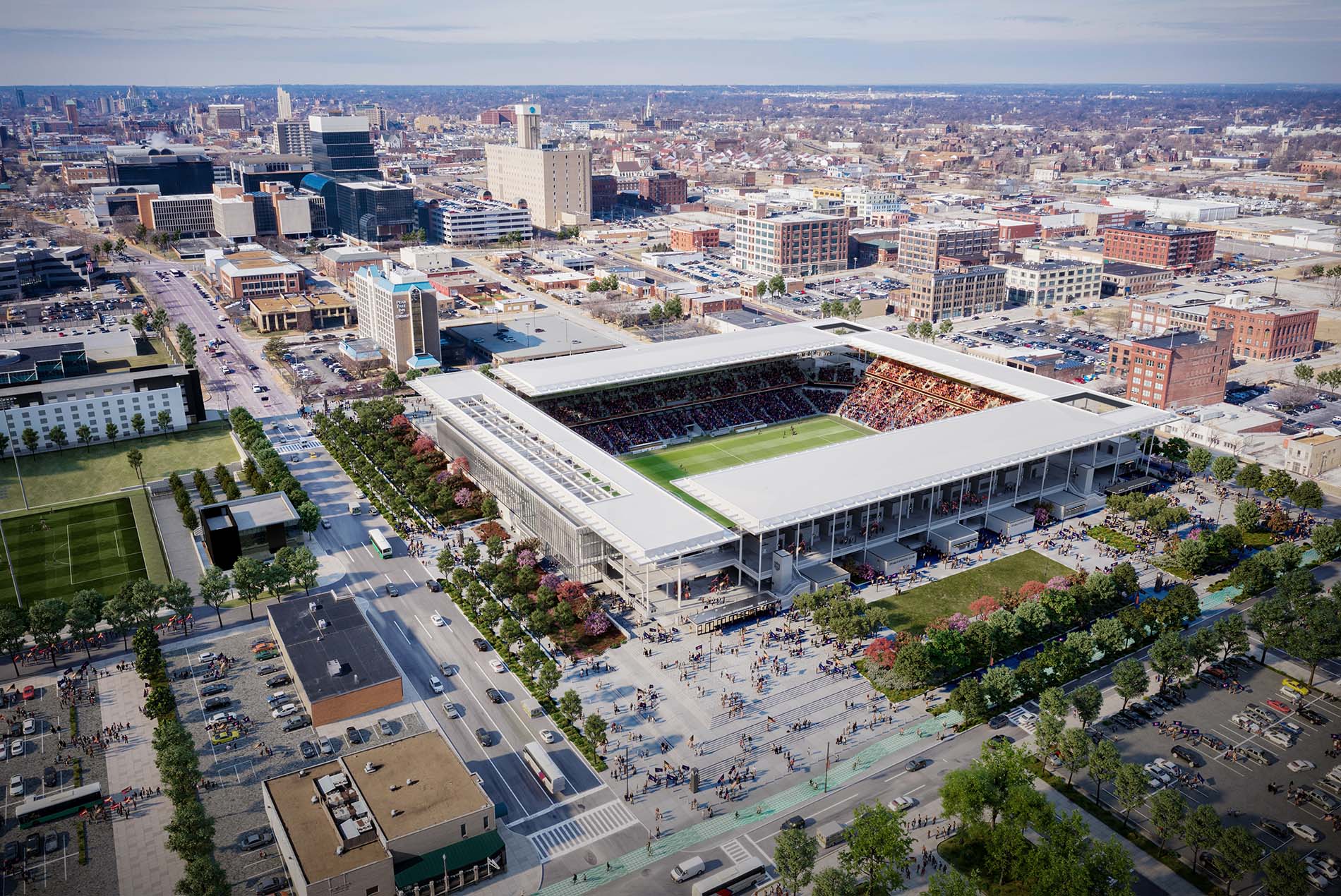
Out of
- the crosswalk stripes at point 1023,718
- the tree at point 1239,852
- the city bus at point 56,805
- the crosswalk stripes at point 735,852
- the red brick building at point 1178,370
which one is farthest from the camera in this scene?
the red brick building at point 1178,370

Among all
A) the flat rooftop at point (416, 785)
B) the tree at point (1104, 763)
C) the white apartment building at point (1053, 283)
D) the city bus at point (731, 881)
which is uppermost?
the white apartment building at point (1053, 283)

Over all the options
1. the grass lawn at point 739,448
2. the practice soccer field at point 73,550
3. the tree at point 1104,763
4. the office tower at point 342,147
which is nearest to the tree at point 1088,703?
the tree at point 1104,763

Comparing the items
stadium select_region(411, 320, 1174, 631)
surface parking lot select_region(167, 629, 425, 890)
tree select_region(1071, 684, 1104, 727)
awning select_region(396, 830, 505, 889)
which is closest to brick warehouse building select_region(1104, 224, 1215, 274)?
stadium select_region(411, 320, 1174, 631)

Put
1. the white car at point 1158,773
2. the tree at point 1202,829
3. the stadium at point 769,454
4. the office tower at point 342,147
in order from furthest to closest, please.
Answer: the office tower at point 342,147
the stadium at point 769,454
the white car at point 1158,773
the tree at point 1202,829

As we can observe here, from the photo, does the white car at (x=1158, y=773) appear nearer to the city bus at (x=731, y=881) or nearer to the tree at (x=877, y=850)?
the tree at (x=877, y=850)

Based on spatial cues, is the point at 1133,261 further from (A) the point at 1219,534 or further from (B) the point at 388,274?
(B) the point at 388,274

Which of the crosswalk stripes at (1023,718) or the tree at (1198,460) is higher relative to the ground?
the tree at (1198,460)

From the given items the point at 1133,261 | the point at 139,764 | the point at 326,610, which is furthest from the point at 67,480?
the point at 1133,261
